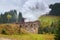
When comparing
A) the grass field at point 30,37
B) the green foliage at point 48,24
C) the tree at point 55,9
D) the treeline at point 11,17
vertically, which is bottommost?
the grass field at point 30,37

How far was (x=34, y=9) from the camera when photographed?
588 cm

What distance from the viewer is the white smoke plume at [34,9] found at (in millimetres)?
5762

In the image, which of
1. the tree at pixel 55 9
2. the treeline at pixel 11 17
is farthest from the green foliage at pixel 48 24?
the treeline at pixel 11 17

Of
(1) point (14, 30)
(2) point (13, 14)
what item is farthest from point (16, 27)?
(2) point (13, 14)

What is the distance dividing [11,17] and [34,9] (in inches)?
31.3

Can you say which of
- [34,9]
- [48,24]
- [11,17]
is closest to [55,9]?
[48,24]

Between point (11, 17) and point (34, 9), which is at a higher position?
point (34, 9)

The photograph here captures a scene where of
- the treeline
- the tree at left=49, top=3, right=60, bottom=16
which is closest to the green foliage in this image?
the tree at left=49, top=3, right=60, bottom=16

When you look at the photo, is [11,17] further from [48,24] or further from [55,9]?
[55,9]

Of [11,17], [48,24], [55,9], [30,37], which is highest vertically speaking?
[55,9]

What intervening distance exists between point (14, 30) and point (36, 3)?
119 centimetres

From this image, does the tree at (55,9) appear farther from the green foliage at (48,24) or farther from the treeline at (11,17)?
the treeline at (11,17)

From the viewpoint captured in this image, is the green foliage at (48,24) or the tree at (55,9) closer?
the green foliage at (48,24)

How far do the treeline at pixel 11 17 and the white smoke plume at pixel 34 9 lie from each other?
205 mm
